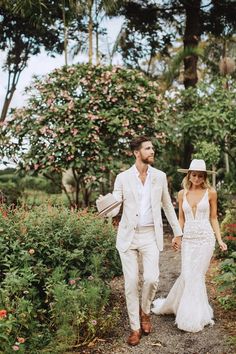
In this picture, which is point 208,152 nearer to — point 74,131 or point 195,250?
point 74,131

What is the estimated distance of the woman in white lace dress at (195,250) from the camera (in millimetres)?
5273

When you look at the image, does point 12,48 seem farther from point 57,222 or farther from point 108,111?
point 57,222

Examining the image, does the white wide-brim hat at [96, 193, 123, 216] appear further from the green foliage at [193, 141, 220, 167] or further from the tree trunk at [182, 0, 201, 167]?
Result: the tree trunk at [182, 0, 201, 167]

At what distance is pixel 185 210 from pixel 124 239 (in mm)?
1002

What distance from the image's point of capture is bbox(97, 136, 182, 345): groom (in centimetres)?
491

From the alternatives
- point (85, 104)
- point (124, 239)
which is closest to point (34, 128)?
point (85, 104)

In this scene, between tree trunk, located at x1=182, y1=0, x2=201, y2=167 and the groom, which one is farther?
tree trunk, located at x1=182, y1=0, x2=201, y2=167

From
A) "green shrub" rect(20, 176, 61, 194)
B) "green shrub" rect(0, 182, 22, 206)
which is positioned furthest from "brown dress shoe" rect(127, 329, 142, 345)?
"green shrub" rect(20, 176, 61, 194)

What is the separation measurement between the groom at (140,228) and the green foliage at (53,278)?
0.34 meters

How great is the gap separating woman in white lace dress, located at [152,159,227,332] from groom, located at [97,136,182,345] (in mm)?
487

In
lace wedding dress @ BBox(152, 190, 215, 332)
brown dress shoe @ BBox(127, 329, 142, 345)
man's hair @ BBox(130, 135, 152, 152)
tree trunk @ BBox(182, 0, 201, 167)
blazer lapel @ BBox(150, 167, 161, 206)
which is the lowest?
brown dress shoe @ BBox(127, 329, 142, 345)

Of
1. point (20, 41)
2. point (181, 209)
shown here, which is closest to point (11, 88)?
point (20, 41)

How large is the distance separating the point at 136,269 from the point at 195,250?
0.84m

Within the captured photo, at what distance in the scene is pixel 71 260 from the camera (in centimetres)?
532
